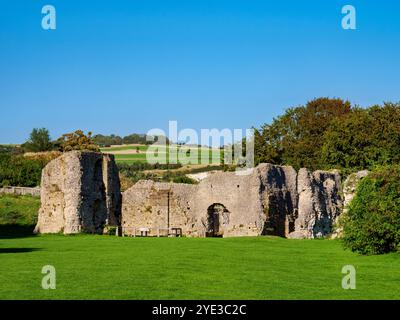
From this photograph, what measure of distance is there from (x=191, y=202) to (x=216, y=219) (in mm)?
2362

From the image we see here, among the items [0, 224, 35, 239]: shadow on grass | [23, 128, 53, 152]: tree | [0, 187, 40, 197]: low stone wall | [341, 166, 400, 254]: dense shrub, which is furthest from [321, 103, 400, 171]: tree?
[23, 128, 53, 152]: tree

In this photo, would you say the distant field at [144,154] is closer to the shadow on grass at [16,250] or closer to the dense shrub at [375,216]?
the shadow on grass at [16,250]

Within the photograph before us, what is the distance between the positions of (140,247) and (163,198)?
12316 millimetres

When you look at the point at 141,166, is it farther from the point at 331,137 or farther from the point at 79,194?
the point at 79,194

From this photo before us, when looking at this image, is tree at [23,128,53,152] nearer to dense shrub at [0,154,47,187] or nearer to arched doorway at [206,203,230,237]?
A: dense shrub at [0,154,47,187]

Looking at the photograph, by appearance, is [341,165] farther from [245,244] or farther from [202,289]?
[202,289]

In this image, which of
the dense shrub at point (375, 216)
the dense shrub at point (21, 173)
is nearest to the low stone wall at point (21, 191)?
the dense shrub at point (21, 173)

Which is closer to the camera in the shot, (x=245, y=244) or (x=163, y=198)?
(x=245, y=244)

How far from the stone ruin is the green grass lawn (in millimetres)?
9061

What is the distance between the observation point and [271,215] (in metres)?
39.0

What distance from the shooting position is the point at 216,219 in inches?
1683
